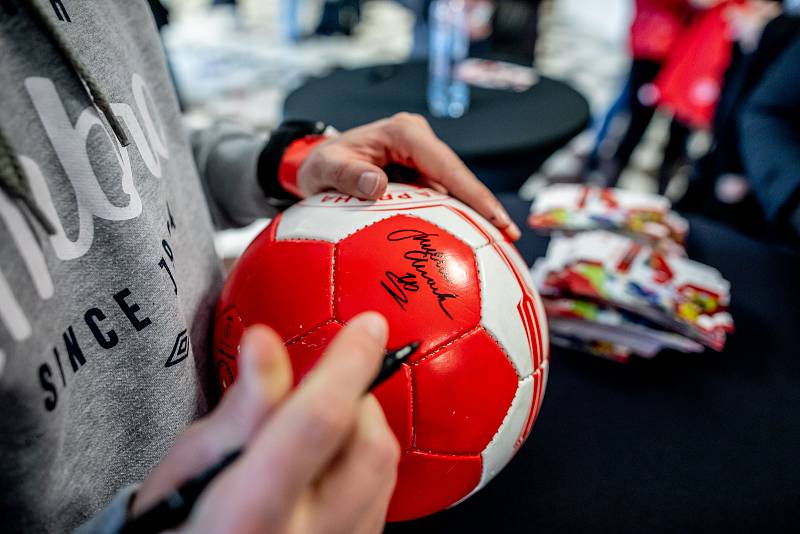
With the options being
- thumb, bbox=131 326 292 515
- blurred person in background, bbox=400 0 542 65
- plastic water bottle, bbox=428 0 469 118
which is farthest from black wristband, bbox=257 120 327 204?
blurred person in background, bbox=400 0 542 65

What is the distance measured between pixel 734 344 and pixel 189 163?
0.90m

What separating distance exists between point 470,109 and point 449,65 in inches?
7.4

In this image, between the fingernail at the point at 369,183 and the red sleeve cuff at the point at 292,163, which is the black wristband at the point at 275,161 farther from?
the fingernail at the point at 369,183

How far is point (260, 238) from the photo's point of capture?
0.67m

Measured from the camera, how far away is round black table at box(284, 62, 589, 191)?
1.63 m

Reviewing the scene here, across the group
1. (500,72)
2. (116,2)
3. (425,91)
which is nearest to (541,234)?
(116,2)

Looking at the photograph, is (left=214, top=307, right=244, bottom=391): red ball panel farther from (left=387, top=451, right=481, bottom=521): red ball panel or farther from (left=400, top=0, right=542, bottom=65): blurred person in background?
(left=400, top=0, right=542, bottom=65): blurred person in background

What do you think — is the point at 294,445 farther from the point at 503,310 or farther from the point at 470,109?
the point at 470,109

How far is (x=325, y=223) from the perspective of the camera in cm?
62

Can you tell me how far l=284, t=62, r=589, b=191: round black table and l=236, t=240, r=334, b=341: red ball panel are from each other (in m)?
1.01

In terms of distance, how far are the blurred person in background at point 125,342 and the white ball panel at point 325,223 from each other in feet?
0.14

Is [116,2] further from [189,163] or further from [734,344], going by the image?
[734,344]

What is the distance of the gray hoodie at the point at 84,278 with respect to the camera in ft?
1.25

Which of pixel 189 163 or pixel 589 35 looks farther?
pixel 589 35
